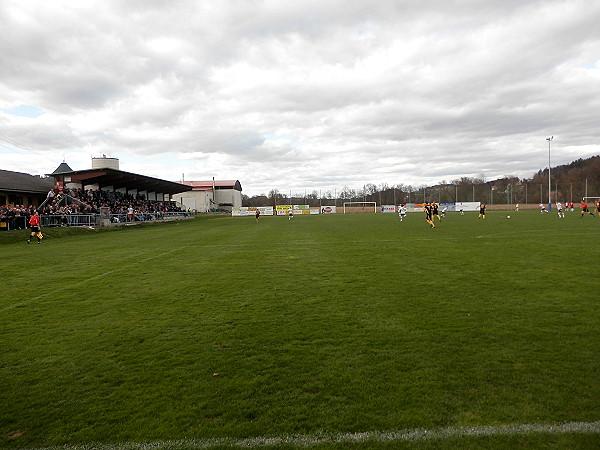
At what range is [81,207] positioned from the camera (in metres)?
37.1

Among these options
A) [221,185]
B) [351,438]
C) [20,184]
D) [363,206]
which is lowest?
[351,438]

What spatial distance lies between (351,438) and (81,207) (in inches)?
1587

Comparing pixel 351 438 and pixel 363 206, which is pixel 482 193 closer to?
pixel 363 206

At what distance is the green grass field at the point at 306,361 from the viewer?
3.33m

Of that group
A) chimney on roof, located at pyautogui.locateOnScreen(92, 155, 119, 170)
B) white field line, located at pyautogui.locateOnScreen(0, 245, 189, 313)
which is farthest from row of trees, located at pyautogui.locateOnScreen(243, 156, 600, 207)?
white field line, located at pyautogui.locateOnScreen(0, 245, 189, 313)

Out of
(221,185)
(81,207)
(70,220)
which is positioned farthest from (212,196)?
(70,220)

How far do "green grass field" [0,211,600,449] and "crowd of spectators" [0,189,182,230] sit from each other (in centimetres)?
2353

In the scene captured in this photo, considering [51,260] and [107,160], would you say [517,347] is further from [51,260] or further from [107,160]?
[107,160]

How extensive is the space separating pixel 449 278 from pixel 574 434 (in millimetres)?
6614

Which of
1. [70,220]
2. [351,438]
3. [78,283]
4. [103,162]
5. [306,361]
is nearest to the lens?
[351,438]

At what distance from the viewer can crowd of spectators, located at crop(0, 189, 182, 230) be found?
2916 cm

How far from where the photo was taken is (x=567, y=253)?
13.4 metres

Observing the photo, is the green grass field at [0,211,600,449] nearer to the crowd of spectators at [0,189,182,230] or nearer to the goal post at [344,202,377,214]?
the crowd of spectators at [0,189,182,230]

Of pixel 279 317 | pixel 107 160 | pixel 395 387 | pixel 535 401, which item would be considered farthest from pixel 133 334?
pixel 107 160
